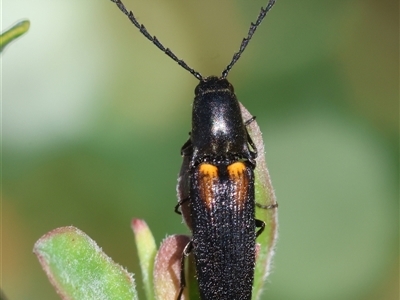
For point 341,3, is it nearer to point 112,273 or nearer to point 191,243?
point 191,243

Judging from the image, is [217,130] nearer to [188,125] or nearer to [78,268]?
[78,268]

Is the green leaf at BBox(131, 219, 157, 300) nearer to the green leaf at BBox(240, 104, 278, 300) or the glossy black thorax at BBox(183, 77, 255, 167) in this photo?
the green leaf at BBox(240, 104, 278, 300)

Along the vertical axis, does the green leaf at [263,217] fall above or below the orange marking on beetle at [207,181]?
below

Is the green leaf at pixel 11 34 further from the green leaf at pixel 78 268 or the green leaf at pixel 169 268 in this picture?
the green leaf at pixel 169 268

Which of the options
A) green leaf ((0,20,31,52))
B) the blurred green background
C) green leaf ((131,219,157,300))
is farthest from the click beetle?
the blurred green background

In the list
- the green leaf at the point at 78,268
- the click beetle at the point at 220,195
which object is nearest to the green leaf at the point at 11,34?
the green leaf at the point at 78,268

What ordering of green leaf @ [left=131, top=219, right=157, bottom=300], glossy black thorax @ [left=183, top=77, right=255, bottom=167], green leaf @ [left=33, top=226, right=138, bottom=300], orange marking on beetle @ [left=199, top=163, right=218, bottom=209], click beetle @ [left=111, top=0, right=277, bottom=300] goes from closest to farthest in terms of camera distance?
green leaf @ [left=33, top=226, right=138, bottom=300]
green leaf @ [left=131, top=219, right=157, bottom=300]
click beetle @ [left=111, top=0, right=277, bottom=300]
orange marking on beetle @ [left=199, top=163, right=218, bottom=209]
glossy black thorax @ [left=183, top=77, right=255, bottom=167]

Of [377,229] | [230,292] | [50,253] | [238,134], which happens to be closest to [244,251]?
[230,292]
